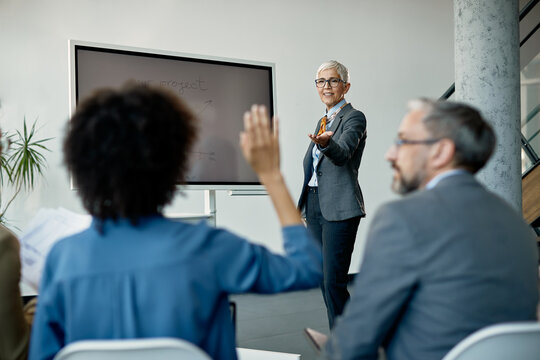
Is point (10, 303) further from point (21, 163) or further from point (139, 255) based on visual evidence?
point (21, 163)

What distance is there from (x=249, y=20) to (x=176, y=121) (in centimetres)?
451

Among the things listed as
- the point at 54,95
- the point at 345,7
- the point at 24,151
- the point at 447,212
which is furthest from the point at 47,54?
the point at 447,212

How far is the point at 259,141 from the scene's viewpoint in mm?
1109

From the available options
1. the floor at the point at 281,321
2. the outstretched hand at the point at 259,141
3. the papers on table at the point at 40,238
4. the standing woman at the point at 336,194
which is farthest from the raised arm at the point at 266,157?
the floor at the point at 281,321

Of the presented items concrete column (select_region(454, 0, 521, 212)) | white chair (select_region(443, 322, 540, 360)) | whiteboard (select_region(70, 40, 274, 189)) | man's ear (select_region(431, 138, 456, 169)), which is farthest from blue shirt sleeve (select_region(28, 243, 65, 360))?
concrete column (select_region(454, 0, 521, 212))

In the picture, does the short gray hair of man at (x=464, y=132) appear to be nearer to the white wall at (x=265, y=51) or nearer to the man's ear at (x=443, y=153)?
the man's ear at (x=443, y=153)

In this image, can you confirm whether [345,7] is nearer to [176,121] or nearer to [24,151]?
[24,151]

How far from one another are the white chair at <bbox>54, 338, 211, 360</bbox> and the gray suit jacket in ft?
1.12

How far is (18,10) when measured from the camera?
14.5 feet

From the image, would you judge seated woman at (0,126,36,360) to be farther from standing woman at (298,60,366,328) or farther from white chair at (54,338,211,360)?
standing woman at (298,60,366,328)

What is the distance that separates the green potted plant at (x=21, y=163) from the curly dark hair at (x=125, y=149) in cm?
335

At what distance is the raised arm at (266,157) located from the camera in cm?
111

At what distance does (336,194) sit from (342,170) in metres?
0.14

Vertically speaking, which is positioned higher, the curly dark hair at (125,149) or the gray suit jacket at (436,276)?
the curly dark hair at (125,149)
